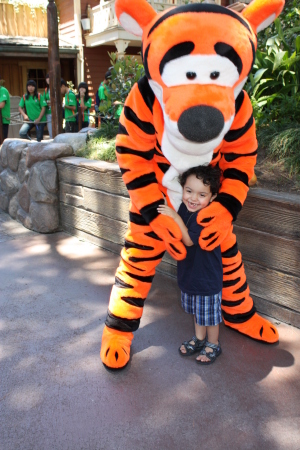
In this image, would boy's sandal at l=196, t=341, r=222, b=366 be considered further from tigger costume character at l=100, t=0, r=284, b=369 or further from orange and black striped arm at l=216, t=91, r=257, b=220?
orange and black striped arm at l=216, t=91, r=257, b=220

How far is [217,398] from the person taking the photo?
2162 mm

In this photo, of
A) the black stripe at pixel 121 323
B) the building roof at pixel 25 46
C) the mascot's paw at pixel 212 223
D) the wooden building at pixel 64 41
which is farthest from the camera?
the wooden building at pixel 64 41

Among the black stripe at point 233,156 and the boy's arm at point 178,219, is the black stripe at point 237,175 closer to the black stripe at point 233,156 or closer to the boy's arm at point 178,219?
the black stripe at point 233,156

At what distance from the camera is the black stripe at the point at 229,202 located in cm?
216

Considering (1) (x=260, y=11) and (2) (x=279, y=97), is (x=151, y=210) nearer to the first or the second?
(1) (x=260, y=11)

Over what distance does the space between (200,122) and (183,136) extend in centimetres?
10

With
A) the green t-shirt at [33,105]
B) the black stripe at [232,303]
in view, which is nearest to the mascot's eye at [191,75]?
the black stripe at [232,303]

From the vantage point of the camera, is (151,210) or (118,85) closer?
(151,210)

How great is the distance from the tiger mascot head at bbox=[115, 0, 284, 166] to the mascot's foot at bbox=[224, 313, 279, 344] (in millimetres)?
1182

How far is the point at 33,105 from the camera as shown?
28.1 feet

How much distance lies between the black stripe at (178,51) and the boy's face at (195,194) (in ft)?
1.78

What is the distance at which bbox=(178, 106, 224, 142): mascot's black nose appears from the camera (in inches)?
70.7

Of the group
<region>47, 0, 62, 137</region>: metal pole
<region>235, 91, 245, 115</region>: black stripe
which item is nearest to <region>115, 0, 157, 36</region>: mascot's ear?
<region>235, 91, 245, 115</region>: black stripe

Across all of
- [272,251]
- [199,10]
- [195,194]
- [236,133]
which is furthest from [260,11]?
[272,251]
